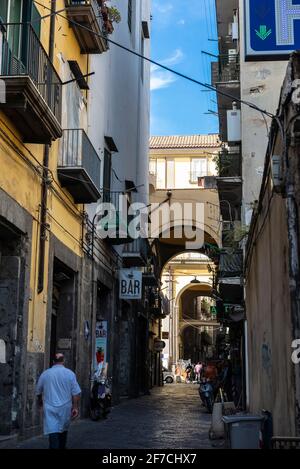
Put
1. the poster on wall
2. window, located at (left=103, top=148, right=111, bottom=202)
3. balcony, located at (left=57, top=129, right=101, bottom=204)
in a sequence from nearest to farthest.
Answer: balcony, located at (left=57, top=129, right=101, bottom=204) → the poster on wall → window, located at (left=103, top=148, right=111, bottom=202)

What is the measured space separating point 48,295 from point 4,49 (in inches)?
181

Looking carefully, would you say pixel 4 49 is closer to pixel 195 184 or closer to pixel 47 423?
pixel 47 423

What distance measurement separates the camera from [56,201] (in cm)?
1244

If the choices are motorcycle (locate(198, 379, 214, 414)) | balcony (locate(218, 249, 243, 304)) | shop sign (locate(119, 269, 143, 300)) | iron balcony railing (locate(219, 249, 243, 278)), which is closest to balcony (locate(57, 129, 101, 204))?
balcony (locate(218, 249, 243, 304))

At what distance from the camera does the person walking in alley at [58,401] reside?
8.02 metres

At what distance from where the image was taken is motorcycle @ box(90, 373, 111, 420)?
48.3 ft

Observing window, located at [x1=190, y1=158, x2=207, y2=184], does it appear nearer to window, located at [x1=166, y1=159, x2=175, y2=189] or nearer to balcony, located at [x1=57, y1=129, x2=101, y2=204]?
window, located at [x1=166, y1=159, x2=175, y2=189]

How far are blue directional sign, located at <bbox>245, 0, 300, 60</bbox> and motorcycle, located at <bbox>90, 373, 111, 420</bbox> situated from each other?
969 centimetres

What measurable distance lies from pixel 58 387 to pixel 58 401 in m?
0.18

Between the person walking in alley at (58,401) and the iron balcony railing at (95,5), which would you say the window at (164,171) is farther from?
the person walking in alley at (58,401)

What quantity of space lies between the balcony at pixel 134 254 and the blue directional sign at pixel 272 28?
14.2 meters

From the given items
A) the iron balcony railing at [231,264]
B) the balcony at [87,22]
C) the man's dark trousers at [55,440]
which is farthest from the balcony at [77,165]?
the iron balcony railing at [231,264]

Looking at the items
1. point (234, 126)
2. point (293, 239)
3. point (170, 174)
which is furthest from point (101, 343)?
point (170, 174)
